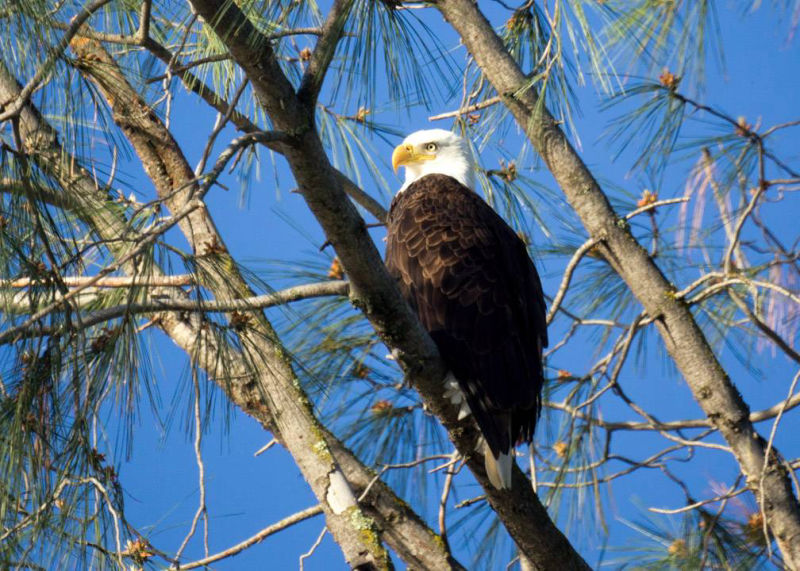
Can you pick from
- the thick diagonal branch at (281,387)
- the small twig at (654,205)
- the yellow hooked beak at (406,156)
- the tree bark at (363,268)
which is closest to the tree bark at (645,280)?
the small twig at (654,205)

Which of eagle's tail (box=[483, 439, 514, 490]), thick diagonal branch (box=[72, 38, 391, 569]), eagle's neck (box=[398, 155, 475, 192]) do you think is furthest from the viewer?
eagle's neck (box=[398, 155, 475, 192])

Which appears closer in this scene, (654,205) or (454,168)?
(654,205)

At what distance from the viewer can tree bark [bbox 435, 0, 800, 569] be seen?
9.18 feet

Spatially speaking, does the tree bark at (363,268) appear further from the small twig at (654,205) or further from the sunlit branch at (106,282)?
the small twig at (654,205)

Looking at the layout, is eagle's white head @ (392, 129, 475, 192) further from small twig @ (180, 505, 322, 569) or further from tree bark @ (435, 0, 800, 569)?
small twig @ (180, 505, 322, 569)

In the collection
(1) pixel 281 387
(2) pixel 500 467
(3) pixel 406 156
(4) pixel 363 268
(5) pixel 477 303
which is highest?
(3) pixel 406 156

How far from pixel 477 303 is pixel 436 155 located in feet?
3.24

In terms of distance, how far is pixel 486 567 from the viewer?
318 centimetres

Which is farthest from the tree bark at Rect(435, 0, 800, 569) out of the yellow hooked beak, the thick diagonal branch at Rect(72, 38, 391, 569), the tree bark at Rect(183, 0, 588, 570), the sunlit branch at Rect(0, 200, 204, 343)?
the sunlit branch at Rect(0, 200, 204, 343)

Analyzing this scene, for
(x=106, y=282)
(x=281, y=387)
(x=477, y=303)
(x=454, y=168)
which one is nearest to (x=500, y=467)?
(x=477, y=303)

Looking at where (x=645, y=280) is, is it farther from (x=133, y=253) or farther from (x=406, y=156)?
(x=133, y=253)

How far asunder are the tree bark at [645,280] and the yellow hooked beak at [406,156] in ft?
1.32

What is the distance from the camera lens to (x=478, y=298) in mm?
2576

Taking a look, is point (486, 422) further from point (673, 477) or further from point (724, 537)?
point (724, 537)
